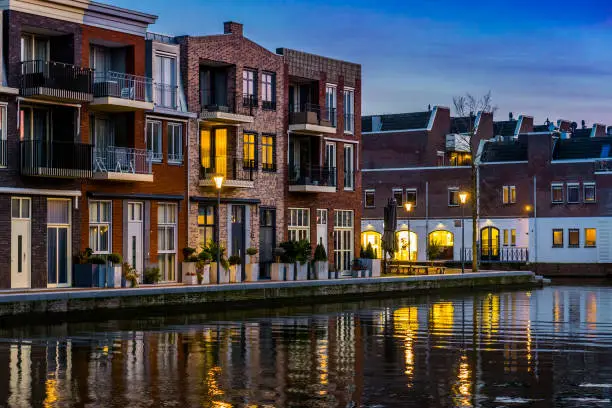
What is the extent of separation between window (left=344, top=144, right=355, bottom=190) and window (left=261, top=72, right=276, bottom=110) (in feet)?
23.6

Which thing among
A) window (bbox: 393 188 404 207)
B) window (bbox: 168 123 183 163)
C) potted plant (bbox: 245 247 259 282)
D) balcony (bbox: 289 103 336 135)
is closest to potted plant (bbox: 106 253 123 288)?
window (bbox: 168 123 183 163)

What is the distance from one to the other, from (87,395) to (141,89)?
28.9 m

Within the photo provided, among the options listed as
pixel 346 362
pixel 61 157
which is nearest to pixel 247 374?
pixel 346 362

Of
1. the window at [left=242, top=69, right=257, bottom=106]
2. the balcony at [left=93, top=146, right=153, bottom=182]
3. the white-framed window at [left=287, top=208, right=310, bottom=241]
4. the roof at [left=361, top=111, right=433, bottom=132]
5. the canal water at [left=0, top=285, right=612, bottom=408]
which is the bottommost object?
the canal water at [left=0, top=285, right=612, bottom=408]

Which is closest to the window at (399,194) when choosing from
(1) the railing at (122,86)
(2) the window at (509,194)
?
(2) the window at (509,194)

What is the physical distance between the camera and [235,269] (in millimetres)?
48938

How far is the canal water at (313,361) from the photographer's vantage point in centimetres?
1786

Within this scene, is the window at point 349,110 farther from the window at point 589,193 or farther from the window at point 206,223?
the window at point 589,193

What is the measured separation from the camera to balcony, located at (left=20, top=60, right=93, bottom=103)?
4081 cm

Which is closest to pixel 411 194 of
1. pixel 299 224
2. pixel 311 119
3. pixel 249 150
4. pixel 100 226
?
pixel 299 224

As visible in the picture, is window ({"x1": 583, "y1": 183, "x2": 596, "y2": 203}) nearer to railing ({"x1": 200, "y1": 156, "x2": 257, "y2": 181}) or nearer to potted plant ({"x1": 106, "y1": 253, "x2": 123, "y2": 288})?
railing ({"x1": 200, "y1": 156, "x2": 257, "y2": 181})

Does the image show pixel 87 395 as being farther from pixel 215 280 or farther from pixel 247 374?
pixel 215 280

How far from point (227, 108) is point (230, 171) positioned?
2814 millimetres

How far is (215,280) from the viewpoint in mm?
47438
